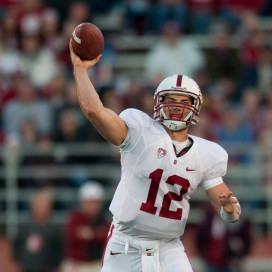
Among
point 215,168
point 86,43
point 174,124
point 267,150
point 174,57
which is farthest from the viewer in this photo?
point 174,57

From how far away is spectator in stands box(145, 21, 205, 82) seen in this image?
12414mm

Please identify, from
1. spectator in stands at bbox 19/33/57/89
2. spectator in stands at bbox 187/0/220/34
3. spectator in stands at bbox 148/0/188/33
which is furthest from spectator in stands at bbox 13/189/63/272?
spectator in stands at bbox 187/0/220/34

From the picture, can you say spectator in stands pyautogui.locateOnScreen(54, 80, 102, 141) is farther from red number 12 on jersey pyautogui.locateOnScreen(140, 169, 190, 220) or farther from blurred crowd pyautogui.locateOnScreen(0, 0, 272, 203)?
red number 12 on jersey pyautogui.locateOnScreen(140, 169, 190, 220)

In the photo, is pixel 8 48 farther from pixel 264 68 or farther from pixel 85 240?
pixel 85 240

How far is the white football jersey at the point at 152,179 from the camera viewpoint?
579cm

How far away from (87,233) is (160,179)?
4.56 meters

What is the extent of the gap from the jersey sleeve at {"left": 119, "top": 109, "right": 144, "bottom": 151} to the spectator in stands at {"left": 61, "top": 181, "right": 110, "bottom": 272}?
4.51 metres

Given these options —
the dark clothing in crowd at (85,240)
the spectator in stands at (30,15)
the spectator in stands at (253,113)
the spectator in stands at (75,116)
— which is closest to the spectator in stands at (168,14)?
the spectator in stands at (30,15)

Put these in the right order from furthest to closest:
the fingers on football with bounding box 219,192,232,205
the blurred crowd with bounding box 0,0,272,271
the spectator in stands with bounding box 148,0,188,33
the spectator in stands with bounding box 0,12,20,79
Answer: the spectator in stands with bounding box 148,0,188,33 < the spectator in stands with bounding box 0,12,20,79 < the blurred crowd with bounding box 0,0,272,271 < the fingers on football with bounding box 219,192,232,205

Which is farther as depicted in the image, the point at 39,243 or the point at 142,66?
the point at 142,66

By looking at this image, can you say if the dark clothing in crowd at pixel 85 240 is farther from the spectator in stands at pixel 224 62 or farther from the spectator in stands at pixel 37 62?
the spectator in stands at pixel 224 62

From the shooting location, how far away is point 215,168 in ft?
19.6

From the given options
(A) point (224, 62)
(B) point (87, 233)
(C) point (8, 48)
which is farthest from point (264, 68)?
(B) point (87, 233)

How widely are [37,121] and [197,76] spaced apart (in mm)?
2132
